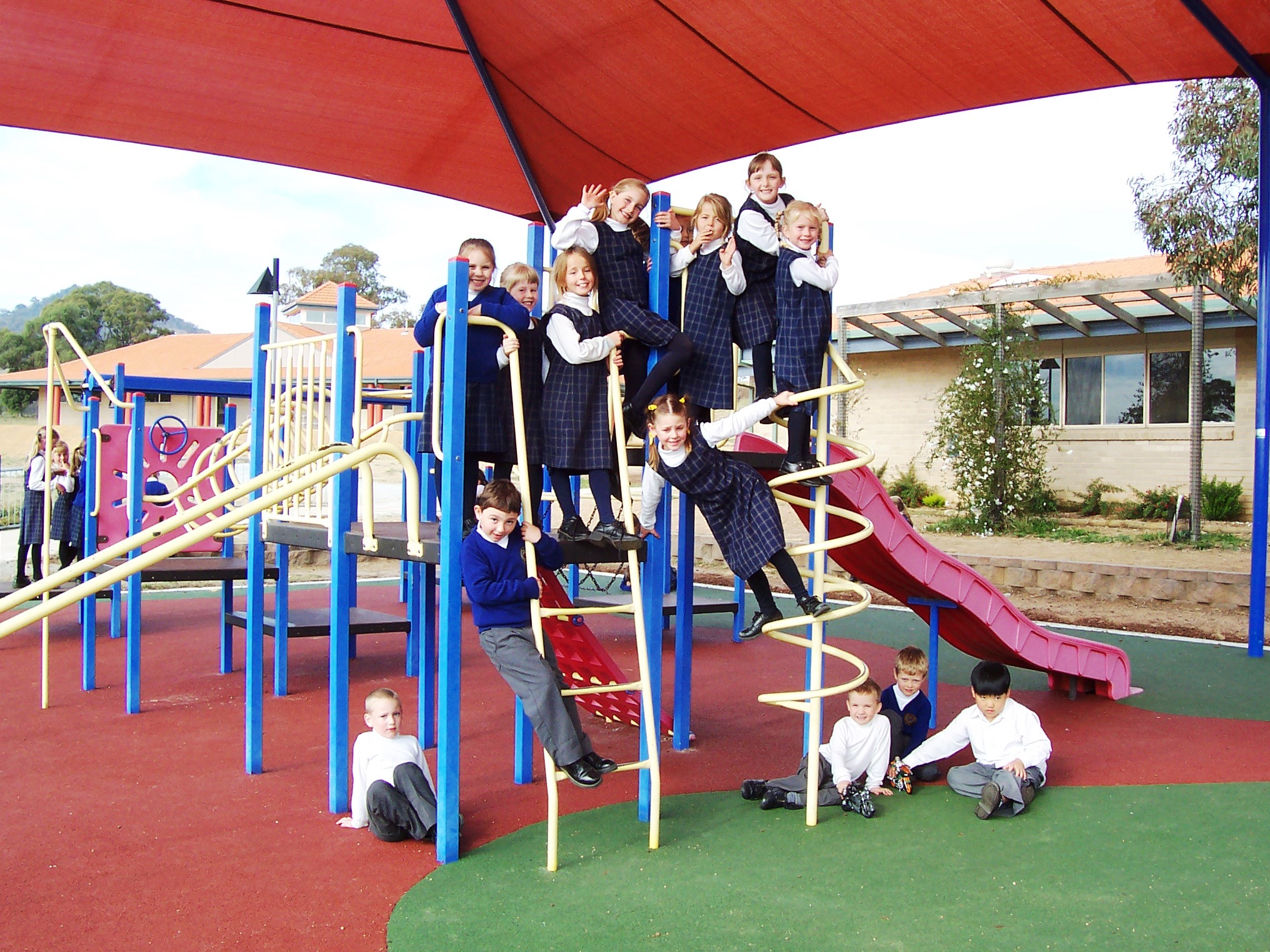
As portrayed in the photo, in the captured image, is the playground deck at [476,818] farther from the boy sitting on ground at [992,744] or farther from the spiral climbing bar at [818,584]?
the spiral climbing bar at [818,584]

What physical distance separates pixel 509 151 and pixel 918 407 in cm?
1224

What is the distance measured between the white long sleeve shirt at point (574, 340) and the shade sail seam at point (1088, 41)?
3.62 m

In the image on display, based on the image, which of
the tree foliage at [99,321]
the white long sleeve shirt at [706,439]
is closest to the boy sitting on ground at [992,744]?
the white long sleeve shirt at [706,439]

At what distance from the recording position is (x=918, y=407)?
2002 centimetres

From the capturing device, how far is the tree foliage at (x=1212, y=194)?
12.1 metres

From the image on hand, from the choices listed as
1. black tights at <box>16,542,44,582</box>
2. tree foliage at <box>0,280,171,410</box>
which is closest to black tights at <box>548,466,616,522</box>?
black tights at <box>16,542,44,582</box>

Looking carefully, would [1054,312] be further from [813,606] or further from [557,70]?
[813,606]

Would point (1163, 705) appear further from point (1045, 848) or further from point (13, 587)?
point (13, 587)

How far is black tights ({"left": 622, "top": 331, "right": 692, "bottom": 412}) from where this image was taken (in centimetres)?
500

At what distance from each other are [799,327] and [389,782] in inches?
112

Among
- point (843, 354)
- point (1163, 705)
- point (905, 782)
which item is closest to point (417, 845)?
point (905, 782)

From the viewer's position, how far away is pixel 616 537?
178 inches

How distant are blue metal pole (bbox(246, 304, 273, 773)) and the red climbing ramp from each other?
146 cm

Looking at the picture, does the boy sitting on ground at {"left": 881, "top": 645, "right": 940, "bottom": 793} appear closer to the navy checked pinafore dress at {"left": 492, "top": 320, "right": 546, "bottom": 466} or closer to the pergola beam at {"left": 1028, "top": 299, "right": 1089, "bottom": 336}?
the navy checked pinafore dress at {"left": 492, "top": 320, "right": 546, "bottom": 466}
